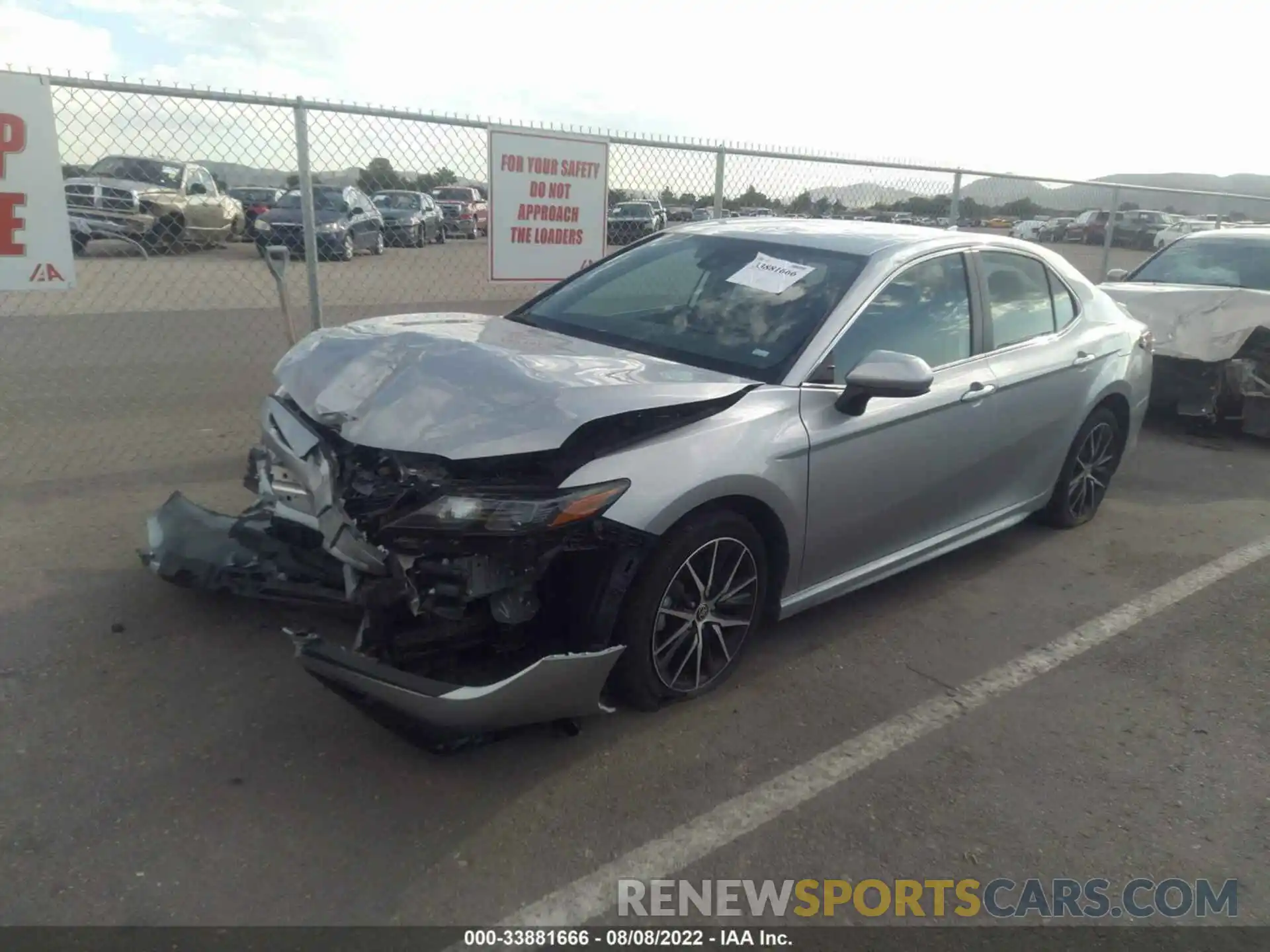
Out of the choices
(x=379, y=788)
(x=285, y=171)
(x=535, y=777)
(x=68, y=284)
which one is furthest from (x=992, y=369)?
(x=68, y=284)

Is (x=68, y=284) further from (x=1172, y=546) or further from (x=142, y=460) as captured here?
(x=1172, y=546)

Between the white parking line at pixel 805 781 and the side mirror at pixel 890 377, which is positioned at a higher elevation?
the side mirror at pixel 890 377

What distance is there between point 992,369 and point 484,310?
212 inches

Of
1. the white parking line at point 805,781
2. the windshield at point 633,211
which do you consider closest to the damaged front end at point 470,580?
the white parking line at point 805,781

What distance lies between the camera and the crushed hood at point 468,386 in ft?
9.94

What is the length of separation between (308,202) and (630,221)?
9.02 ft

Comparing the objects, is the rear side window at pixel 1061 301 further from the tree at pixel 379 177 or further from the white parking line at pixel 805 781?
the tree at pixel 379 177

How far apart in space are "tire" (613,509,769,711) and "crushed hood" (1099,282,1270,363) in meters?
5.85

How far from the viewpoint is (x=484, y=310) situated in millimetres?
8805

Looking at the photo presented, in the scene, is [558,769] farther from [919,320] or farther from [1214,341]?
[1214,341]

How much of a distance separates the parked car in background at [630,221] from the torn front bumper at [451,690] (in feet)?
16.1

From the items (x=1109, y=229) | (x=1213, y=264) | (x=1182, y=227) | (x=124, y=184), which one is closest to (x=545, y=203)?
(x=124, y=184)

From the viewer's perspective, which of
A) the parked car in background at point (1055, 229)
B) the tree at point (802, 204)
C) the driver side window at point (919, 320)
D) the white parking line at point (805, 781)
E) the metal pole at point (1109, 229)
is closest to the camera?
the white parking line at point (805, 781)

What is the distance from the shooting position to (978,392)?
14.3 ft
